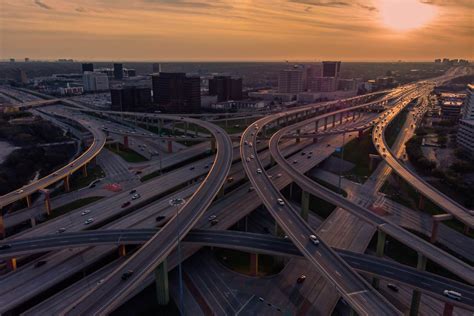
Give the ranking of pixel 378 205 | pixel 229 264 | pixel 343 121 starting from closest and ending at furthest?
1. pixel 229 264
2. pixel 378 205
3. pixel 343 121

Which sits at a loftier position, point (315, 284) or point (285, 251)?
point (285, 251)

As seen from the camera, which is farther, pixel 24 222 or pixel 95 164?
pixel 95 164

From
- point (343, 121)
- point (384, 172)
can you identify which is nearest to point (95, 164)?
point (384, 172)

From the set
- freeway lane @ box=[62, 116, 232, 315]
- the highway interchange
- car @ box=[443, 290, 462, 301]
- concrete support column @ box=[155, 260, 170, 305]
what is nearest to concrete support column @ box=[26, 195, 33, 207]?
the highway interchange

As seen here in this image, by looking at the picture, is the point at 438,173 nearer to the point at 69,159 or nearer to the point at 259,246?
the point at 259,246

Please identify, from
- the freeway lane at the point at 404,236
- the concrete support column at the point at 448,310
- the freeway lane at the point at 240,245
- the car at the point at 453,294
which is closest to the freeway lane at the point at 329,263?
the freeway lane at the point at 240,245

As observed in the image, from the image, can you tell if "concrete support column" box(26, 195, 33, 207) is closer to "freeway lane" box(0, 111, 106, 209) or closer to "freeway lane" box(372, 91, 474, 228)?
"freeway lane" box(0, 111, 106, 209)
